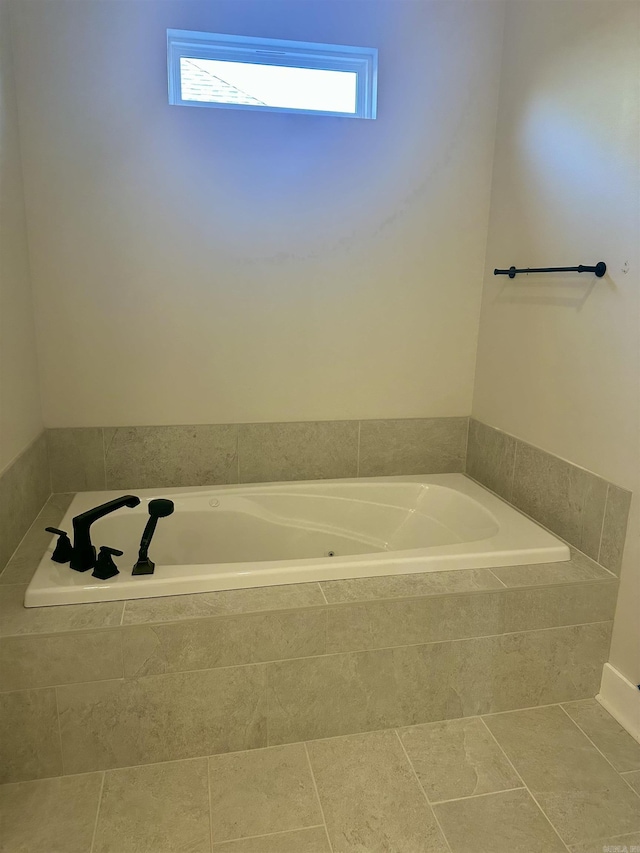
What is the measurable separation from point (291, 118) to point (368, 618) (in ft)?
6.27

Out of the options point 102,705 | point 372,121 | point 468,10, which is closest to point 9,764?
point 102,705

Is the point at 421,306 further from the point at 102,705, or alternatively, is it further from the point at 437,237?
the point at 102,705

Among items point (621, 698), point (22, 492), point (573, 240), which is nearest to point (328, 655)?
point (621, 698)

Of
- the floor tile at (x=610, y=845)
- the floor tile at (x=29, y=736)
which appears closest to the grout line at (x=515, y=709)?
the floor tile at (x=610, y=845)

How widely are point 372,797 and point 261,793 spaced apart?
0.31 m

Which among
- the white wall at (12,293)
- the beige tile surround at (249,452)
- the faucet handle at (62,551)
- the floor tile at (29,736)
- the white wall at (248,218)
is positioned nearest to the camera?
the floor tile at (29,736)

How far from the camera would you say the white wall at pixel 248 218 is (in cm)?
224

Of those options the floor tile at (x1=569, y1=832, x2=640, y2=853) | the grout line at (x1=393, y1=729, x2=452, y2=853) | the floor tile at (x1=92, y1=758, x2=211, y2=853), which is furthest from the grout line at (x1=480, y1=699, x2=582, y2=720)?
the floor tile at (x1=92, y1=758, x2=211, y2=853)

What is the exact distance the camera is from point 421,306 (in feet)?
8.84

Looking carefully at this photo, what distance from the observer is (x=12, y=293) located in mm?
2127

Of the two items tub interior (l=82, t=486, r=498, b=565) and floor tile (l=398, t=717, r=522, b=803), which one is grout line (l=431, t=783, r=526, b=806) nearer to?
floor tile (l=398, t=717, r=522, b=803)

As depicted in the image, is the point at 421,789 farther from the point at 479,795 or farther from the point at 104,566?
the point at 104,566

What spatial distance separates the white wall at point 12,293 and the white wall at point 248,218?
0.07 meters

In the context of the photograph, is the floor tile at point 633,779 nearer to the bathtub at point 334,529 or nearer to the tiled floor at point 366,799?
the tiled floor at point 366,799
